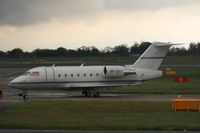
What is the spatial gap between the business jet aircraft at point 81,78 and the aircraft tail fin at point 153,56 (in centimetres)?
60

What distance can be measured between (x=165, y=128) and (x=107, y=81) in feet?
71.0

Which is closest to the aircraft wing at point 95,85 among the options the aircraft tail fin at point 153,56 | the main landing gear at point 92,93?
the main landing gear at point 92,93

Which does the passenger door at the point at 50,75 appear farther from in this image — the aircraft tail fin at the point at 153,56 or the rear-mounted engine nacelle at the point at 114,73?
the aircraft tail fin at the point at 153,56

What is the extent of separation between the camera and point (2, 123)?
85.6ft

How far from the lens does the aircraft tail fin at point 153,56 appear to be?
4762 cm

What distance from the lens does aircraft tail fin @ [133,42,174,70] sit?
156 ft

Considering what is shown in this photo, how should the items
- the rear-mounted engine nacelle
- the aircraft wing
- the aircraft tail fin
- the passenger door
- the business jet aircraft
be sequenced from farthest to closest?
1. the aircraft tail fin
2. the rear-mounted engine nacelle
3. the aircraft wing
4. the passenger door
5. the business jet aircraft

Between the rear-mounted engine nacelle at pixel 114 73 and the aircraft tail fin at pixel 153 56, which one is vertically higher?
the aircraft tail fin at pixel 153 56

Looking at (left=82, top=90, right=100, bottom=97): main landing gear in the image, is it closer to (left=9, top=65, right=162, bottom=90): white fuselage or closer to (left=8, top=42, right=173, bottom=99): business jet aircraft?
(left=8, top=42, right=173, bottom=99): business jet aircraft

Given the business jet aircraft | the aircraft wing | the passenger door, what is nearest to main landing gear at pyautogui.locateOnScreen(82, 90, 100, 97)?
the business jet aircraft

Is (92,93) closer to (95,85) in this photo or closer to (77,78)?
(95,85)

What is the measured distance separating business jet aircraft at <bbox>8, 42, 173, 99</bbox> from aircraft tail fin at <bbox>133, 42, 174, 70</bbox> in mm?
595

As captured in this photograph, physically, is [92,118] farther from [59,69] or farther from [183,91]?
[183,91]

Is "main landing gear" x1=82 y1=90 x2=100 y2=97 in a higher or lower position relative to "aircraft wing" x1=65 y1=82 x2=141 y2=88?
lower
